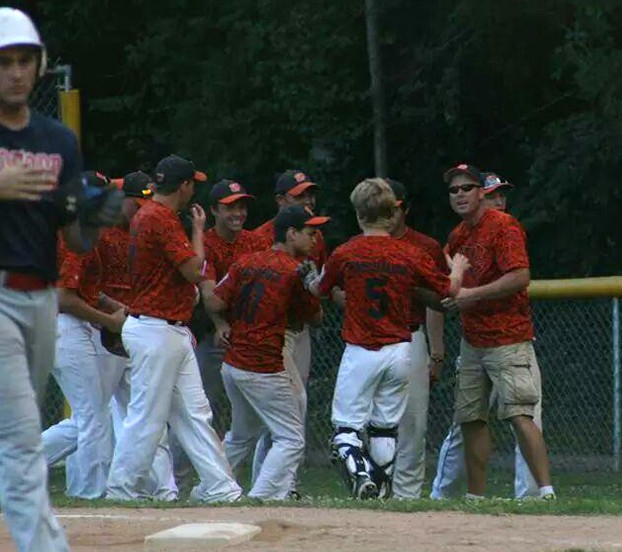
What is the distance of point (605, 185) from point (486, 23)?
1862 mm

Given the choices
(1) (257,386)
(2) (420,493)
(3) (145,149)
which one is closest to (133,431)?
(1) (257,386)

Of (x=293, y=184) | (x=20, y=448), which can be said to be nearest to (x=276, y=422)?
(x=293, y=184)

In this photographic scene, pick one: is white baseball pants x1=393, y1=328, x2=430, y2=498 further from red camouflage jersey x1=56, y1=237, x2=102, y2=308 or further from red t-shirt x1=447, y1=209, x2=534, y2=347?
red camouflage jersey x1=56, y1=237, x2=102, y2=308

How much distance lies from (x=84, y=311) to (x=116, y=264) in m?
0.76

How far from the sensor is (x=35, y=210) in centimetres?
644

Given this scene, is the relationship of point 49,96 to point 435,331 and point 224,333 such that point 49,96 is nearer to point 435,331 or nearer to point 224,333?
point 224,333

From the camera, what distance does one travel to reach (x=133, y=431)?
34.4 feet

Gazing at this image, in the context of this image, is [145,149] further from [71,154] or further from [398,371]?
[71,154]

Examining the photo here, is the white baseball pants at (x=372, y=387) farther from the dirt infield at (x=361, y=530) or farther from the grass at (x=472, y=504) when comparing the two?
the dirt infield at (x=361, y=530)

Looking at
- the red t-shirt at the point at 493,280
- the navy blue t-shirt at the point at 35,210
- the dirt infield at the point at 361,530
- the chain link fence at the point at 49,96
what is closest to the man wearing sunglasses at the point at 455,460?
the red t-shirt at the point at 493,280

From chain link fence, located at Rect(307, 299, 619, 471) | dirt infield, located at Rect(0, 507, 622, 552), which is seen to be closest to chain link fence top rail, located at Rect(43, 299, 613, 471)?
chain link fence, located at Rect(307, 299, 619, 471)

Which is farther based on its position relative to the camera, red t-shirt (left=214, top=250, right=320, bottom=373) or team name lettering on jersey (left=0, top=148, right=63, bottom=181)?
red t-shirt (left=214, top=250, right=320, bottom=373)

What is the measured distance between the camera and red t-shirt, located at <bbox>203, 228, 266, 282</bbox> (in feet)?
39.3

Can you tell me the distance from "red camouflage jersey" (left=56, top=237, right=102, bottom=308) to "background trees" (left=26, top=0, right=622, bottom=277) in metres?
6.54
